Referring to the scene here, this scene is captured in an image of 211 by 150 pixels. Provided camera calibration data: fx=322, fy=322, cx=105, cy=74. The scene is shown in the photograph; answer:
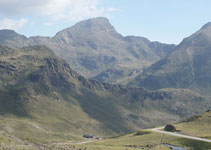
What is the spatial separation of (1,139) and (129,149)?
64279 mm

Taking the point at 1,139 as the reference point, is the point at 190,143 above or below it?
below

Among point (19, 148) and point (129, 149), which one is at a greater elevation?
point (19, 148)

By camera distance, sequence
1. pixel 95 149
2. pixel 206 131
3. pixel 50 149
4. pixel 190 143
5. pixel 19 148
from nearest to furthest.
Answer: pixel 19 148, pixel 50 149, pixel 95 149, pixel 190 143, pixel 206 131

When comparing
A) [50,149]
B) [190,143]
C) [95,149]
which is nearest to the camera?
[50,149]

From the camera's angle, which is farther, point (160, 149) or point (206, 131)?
point (206, 131)

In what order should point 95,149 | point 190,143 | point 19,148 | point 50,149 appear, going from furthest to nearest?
point 190,143
point 95,149
point 50,149
point 19,148

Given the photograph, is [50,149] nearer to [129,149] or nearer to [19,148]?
[19,148]

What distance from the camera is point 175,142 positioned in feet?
568

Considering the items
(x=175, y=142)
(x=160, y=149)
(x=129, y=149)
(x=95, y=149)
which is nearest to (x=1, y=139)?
(x=95, y=149)

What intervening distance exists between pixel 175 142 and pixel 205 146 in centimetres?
2095

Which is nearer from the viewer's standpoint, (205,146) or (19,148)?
(19,148)

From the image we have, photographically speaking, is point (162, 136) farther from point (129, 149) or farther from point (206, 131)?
point (129, 149)

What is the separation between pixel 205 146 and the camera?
155 m

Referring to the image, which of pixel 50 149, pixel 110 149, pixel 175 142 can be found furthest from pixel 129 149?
pixel 50 149
